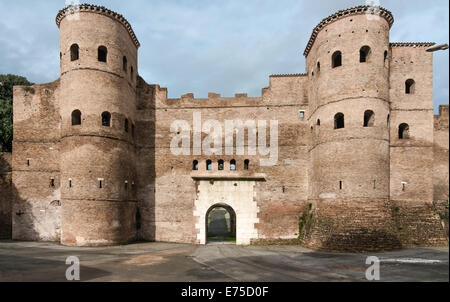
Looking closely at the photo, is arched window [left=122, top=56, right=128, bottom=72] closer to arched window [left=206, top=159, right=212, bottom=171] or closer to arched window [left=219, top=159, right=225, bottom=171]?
arched window [left=206, top=159, right=212, bottom=171]

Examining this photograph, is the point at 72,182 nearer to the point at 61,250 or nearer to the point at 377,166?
the point at 61,250

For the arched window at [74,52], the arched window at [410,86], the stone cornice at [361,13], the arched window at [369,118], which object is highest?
the stone cornice at [361,13]

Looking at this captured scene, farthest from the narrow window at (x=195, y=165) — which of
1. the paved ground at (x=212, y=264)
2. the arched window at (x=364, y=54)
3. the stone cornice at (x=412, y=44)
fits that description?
the stone cornice at (x=412, y=44)

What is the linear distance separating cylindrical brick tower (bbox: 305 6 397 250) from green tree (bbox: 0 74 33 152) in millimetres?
26215

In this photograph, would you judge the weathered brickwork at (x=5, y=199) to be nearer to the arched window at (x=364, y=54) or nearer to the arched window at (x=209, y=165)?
the arched window at (x=209, y=165)

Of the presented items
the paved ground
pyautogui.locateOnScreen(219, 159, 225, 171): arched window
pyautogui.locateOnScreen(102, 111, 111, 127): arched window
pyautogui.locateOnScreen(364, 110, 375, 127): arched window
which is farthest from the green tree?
→ pyautogui.locateOnScreen(364, 110, 375, 127): arched window

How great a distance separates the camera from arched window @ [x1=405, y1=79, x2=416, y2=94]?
58.5ft

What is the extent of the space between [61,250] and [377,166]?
18.9 m

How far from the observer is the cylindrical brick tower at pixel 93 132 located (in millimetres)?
16641

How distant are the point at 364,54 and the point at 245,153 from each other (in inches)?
Result: 407

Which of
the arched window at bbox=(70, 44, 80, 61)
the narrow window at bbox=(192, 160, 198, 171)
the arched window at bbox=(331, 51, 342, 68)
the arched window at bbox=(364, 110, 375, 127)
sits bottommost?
the narrow window at bbox=(192, 160, 198, 171)

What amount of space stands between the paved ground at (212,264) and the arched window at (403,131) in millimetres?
7189

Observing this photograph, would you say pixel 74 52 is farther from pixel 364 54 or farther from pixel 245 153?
pixel 364 54

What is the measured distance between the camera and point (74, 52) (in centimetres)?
1838
